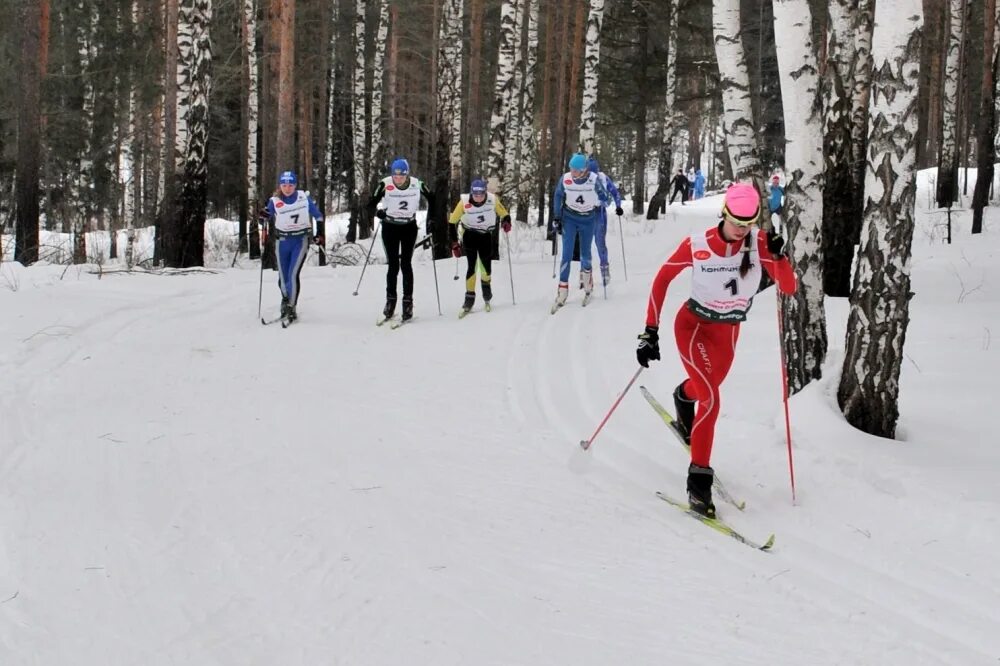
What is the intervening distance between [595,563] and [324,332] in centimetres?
628

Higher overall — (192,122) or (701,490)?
(192,122)

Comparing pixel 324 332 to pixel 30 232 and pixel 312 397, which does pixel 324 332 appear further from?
pixel 30 232

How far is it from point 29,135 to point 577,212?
9.66 metres

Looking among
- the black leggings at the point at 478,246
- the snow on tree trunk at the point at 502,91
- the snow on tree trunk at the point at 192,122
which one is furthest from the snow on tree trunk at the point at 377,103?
the black leggings at the point at 478,246

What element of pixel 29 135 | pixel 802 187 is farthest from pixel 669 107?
pixel 802 187

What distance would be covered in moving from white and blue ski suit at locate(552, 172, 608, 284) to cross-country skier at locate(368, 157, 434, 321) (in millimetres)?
1908

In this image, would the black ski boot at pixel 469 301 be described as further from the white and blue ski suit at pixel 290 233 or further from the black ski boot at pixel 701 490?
the black ski boot at pixel 701 490

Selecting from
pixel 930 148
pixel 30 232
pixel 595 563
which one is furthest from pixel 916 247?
pixel 930 148

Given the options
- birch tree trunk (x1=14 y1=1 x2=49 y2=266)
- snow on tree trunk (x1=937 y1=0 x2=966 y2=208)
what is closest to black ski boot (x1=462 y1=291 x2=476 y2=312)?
birch tree trunk (x1=14 y1=1 x2=49 y2=266)

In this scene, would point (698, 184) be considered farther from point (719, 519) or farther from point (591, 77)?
point (719, 519)

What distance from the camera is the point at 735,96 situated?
7.71 metres

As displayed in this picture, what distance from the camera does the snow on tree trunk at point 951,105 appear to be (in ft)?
62.5

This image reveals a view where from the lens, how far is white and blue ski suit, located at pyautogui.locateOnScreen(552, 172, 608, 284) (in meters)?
11.3

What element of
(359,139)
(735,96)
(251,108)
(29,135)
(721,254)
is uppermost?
(251,108)
